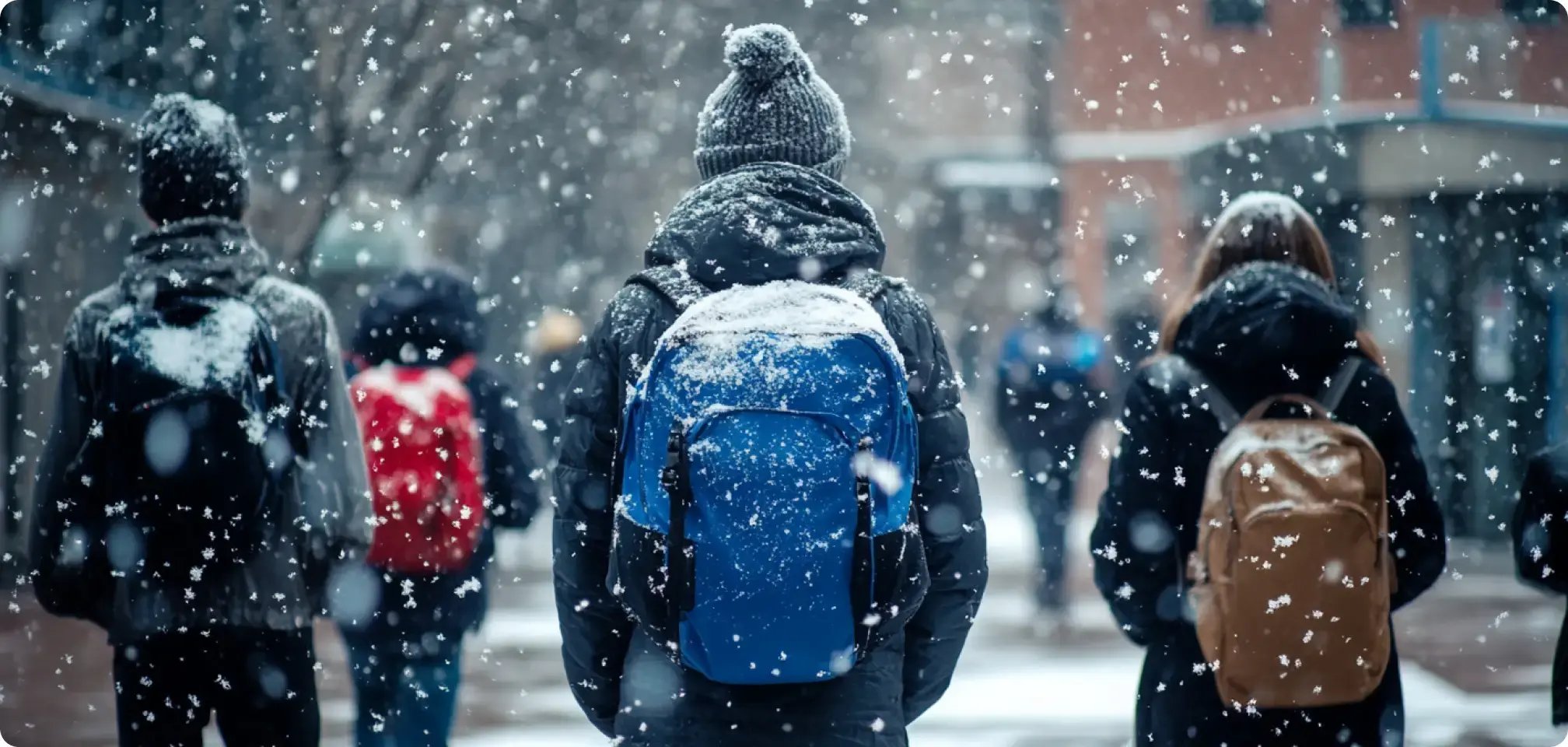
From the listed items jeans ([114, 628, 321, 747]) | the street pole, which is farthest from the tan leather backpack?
the street pole

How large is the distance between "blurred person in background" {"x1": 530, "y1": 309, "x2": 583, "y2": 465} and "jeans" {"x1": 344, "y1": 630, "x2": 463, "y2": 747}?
8234mm

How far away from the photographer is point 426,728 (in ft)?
19.6

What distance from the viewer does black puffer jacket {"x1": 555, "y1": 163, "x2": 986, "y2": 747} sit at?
3.01 metres

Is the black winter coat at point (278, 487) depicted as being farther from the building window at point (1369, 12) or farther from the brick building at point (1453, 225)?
the building window at point (1369, 12)

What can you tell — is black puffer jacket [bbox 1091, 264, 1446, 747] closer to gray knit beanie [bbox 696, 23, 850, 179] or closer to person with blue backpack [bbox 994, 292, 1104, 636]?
gray knit beanie [bbox 696, 23, 850, 179]

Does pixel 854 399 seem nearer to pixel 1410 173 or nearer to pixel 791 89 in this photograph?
pixel 791 89

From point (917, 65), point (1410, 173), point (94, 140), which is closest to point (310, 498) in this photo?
point (94, 140)

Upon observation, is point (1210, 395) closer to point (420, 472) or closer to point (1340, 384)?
point (1340, 384)

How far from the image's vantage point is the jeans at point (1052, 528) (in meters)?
11.9

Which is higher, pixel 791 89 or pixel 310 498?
pixel 791 89

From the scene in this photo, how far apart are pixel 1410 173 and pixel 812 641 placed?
45.1ft


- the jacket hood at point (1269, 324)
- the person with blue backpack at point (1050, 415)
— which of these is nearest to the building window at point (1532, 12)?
the person with blue backpack at point (1050, 415)

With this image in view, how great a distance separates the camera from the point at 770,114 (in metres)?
3.25

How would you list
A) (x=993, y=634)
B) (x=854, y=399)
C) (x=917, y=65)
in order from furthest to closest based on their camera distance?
(x=917, y=65) < (x=993, y=634) < (x=854, y=399)
